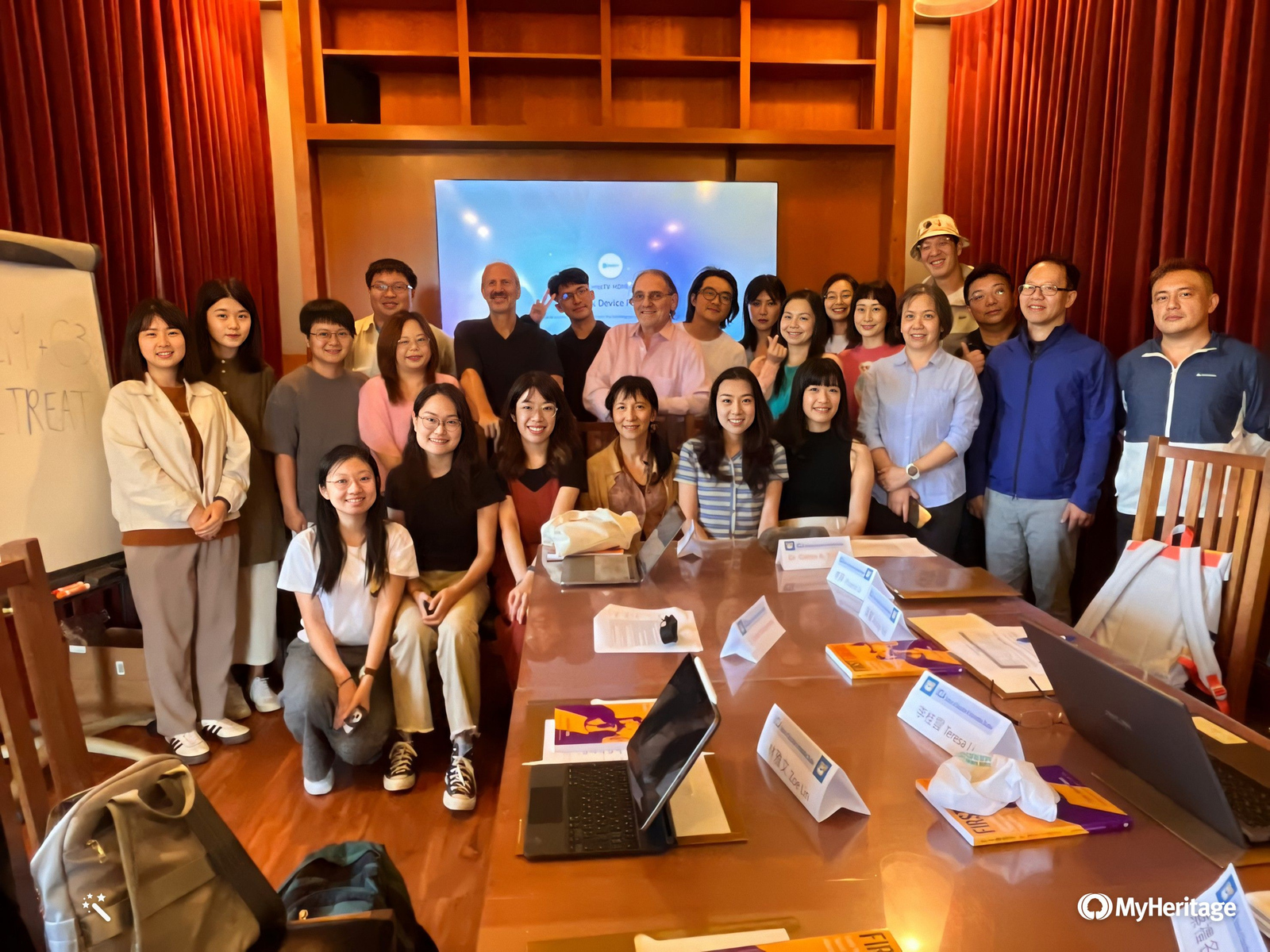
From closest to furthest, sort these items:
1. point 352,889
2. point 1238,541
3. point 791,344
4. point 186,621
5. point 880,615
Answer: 1. point 352,889
2. point 880,615
3. point 1238,541
4. point 186,621
5. point 791,344

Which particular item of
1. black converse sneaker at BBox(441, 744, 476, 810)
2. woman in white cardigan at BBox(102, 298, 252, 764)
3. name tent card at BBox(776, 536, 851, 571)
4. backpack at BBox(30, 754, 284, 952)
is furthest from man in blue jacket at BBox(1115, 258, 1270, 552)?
woman in white cardigan at BBox(102, 298, 252, 764)

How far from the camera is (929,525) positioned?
2.80 metres

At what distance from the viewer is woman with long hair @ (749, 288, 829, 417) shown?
2840 mm

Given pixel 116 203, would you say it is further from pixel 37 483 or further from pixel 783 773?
pixel 783 773

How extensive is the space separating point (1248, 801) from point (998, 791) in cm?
30

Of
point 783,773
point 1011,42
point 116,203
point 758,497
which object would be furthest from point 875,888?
point 1011,42

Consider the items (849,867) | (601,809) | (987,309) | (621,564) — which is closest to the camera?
(849,867)

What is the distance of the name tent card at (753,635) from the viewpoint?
4.62 ft

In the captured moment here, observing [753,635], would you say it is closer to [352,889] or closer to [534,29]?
[352,889]

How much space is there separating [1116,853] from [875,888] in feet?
0.97

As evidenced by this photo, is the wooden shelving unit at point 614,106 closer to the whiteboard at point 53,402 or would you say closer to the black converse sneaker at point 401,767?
the whiteboard at point 53,402

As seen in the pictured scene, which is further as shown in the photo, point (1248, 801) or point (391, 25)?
point (391, 25)

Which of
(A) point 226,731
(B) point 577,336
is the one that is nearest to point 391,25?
(B) point 577,336

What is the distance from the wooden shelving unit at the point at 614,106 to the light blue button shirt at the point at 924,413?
1750 millimetres
